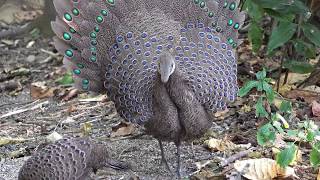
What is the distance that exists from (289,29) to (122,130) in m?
1.66

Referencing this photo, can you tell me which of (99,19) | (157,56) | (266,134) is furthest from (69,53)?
(266,134)

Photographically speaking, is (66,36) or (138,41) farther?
(66,36)

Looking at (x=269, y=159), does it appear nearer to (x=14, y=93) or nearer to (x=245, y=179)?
(x=245, y=179)

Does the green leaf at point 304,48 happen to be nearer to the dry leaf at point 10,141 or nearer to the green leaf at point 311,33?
the green leaf at point 311,33

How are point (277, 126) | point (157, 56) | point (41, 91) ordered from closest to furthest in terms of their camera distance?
point (277, 126)
point (157, 56)
point (41, 91)

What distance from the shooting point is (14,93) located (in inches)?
311

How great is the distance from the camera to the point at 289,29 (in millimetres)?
5605

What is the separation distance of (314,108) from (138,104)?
1.65 meters

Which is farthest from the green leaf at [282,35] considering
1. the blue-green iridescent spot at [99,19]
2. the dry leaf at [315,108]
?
the blue-green iridescent spot at [99,19]

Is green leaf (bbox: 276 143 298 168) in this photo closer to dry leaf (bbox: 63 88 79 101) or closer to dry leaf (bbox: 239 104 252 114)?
dry leaf (bbox: 239 104 252 114)

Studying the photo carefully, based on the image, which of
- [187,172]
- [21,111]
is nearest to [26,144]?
[21,111]

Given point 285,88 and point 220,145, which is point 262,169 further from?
point 285,88

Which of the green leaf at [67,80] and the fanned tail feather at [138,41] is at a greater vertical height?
the fanned tail feather at [138,41]

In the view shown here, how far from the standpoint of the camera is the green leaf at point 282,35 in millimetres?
5586
